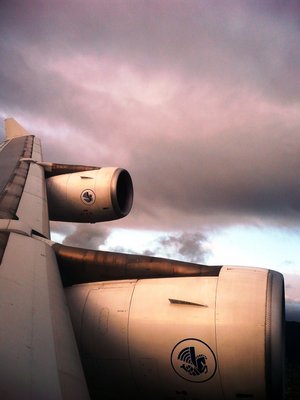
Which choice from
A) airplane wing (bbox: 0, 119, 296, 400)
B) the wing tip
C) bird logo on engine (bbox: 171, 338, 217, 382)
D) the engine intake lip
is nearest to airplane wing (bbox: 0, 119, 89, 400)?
airplane wing (bbox: 0, 119, 296, 400)

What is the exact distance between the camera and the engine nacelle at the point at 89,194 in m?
12.8

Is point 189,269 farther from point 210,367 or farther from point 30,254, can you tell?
point 30,254

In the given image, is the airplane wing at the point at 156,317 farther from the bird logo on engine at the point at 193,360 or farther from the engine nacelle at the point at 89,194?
the engine nacelle at the point at 89,194

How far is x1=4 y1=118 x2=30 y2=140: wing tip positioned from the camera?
21280 millimetres

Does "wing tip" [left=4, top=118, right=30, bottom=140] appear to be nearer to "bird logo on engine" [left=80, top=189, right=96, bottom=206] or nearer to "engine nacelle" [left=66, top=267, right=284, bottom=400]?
"bird logo on engine" [left=80, top=189, right=96, bottom=206]

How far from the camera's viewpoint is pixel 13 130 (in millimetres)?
21547

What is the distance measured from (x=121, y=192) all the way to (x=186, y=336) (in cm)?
970

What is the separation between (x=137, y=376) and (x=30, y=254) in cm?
261

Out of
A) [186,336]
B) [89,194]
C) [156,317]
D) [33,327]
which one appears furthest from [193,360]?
[89,194]

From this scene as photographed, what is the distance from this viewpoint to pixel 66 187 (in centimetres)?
1318

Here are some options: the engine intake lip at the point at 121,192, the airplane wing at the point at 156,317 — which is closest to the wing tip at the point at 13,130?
the engine intake lip at the point at 121,192


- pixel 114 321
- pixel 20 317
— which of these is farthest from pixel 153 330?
pixel 20 317

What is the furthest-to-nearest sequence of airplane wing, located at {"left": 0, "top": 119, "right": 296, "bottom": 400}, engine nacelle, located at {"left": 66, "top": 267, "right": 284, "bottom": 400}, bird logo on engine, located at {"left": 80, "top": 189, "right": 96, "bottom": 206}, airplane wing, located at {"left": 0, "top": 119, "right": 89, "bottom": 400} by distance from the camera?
A: bird logo on engine, located at {"left": 80, "top": 189, "right": 96, "bottom": 206}, engine nacelle, located at {"left": 66, "top": 267, "right": 284, "bottom": 400}, airplane wing, located at {"left": 0, "top": 119, "right": 296, "bottom": 400}, airplane wing, located at {"left": 0, "top": 119, "right": 89, "bottom": 400}

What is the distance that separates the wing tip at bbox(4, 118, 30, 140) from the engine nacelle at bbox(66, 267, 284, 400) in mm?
18783
